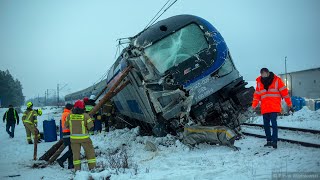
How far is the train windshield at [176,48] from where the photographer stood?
7.07 m

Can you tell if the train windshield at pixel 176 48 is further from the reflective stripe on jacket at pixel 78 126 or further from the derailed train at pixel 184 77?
the reflective stripe on jacket at pixel 78 126

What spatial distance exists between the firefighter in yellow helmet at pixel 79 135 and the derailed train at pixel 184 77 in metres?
1.56

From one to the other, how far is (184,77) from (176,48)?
77 centimetres

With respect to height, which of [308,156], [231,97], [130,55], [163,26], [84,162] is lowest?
[84,162]

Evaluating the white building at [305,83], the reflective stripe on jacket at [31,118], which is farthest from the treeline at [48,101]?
the reflective stripe on jacket at [31,118]

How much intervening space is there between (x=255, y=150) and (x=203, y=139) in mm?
1204

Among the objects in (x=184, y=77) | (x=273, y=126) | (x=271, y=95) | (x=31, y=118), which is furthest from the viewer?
(x=31, y=118)

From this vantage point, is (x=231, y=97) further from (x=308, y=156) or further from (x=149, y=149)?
(x=308, y=156)

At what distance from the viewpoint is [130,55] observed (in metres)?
7.68

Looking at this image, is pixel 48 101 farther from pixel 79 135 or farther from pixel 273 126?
pixel 273 126

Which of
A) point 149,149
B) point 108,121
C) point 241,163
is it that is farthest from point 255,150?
point 108,121

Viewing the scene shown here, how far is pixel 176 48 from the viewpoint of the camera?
23.6 feet

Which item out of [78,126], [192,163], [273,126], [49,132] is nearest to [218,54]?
[273,126]

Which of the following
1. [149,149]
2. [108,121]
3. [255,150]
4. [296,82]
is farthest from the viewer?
[296,82]
